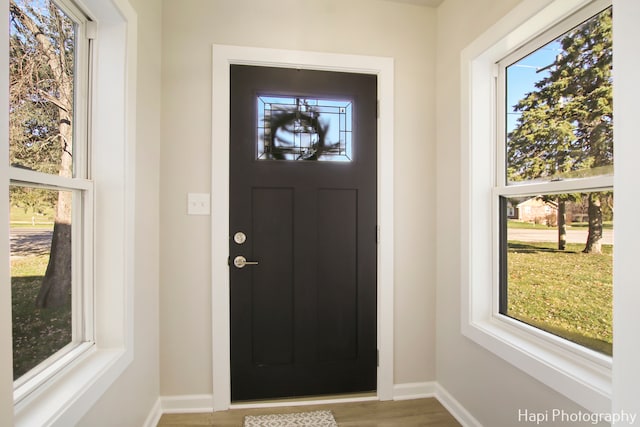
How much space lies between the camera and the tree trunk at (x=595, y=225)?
1.40 m

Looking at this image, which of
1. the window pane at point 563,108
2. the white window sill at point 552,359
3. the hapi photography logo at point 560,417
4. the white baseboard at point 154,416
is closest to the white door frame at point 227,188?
the white baseboard at point 154,416

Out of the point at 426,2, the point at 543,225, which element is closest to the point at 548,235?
the point at 543,225

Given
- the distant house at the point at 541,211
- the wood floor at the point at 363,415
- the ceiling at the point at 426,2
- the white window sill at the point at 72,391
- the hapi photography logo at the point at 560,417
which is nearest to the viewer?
the white window sill at the point at 72,391

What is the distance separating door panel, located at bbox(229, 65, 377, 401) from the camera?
84.0 inches

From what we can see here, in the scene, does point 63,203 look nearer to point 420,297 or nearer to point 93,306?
point 93,306

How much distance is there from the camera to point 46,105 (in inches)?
49.9

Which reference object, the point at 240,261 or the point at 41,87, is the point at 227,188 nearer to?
the point at 240,261

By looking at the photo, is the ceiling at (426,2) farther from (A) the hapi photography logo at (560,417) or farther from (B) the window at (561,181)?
(A) the hapi photography logo at (560,417)

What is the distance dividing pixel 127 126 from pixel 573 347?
2196 mm

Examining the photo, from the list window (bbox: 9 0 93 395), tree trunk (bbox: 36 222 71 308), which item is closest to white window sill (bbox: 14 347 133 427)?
window (bbox: 9 0 93 395)

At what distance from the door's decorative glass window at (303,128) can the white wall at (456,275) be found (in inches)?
25.0

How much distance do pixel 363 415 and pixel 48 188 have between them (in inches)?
77.6

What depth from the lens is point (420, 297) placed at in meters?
2.30

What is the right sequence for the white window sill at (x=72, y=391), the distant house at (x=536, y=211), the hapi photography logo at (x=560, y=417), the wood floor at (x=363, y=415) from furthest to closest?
the wood floor at (x=363, y=415) → the distant house at (x=536, y=211) → the hapi photography logo at (x=560, y=417) → the white window sill at (x=72, y=391)
